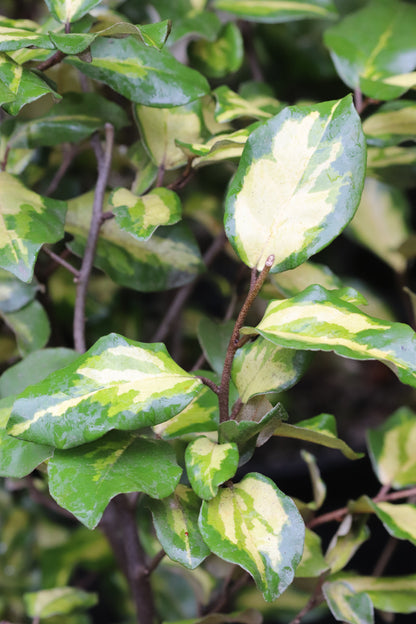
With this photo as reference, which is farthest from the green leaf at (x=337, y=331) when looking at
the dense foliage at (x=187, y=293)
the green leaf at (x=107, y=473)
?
the green leaf at (x=107, y=473)

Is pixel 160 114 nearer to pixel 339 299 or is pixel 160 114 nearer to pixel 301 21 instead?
pixel 339 299

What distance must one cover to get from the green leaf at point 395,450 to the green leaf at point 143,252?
0.27 meters

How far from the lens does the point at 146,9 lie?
828 mm

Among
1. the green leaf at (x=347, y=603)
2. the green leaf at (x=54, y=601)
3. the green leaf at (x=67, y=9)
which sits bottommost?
the green leaf at (x=54, y=601)

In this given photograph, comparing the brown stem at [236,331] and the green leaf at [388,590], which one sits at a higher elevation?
the brown stem at [236,331]

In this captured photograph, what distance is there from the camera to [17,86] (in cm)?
43

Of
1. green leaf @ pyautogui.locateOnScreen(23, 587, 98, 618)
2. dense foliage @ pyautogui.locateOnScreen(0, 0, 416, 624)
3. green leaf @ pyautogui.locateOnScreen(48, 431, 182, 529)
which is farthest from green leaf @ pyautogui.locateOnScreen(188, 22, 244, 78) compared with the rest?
green leaf @ pyautogui.locateOnScreen(23, 587, 98, 618)

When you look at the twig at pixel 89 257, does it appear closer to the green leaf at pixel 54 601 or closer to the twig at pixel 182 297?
the twig at pixel 182 297

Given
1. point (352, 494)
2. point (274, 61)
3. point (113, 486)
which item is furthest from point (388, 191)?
point (113, 486)

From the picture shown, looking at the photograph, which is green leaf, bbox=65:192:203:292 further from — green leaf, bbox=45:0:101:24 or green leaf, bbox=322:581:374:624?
green leaf, bbox=322:581:374:624

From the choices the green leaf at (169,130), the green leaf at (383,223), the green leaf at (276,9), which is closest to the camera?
the green leaf at (169,130)

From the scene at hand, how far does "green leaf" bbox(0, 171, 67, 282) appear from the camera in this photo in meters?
0.44

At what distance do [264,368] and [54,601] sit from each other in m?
0.43

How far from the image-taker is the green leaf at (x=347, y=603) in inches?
20.4
